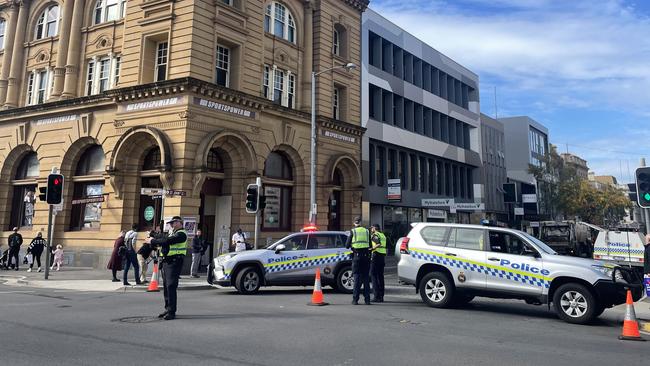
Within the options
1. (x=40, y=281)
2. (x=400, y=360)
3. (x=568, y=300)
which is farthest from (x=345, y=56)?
(x=400, y=360)

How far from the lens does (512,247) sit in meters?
10.2

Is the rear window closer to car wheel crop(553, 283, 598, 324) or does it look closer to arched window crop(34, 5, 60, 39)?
car wheel crop(553, 283, 598, 324)

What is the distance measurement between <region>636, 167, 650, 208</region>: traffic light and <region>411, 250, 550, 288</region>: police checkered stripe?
122 inches

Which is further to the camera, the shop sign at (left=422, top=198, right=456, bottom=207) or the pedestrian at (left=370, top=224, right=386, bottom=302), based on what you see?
the shop sign at (left=422, top=198, right=456, bottom=207)

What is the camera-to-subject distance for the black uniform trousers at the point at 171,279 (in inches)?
347

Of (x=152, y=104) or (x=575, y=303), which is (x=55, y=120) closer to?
(x=152, y=104)

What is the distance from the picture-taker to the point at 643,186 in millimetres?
10570

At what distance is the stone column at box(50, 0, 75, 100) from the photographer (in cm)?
2395

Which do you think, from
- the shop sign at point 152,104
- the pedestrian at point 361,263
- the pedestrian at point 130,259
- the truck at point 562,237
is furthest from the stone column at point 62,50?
the truck at point 562,237

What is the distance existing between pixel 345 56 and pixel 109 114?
14236 millimetres

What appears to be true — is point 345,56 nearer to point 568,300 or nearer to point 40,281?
point 40,281

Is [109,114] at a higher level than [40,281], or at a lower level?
higher

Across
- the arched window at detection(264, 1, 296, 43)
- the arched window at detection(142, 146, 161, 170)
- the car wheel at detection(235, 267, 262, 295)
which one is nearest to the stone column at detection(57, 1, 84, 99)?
the arched window at detection(142, 146, 161, 170)

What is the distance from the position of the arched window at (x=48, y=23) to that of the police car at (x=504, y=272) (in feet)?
77.9
